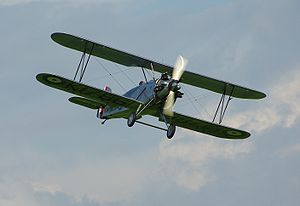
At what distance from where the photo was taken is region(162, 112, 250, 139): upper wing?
134 feet

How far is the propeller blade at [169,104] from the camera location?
37.6 m

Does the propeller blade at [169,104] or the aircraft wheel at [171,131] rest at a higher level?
the propeller blade at [169,104]

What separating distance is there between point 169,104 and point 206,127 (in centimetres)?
466

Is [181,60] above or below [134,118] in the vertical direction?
above

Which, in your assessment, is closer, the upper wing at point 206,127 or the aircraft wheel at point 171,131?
the aircraft wheel at point 171,131

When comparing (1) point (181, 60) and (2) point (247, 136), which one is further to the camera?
(2) point (247, 136)

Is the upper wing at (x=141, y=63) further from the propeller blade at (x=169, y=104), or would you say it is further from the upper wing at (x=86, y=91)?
the propeller blade at (x=169, y=104)

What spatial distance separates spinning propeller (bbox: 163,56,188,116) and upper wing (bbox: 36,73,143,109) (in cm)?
135

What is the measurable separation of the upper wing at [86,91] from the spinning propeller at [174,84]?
4.43ft

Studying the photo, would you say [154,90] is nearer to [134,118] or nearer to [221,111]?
[134,118]

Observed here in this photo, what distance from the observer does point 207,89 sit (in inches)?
1700

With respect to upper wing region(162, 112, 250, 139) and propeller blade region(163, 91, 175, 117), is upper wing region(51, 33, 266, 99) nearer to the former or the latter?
upper wing region(162, 112, 250, 139)

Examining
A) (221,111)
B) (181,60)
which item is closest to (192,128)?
(221,111)

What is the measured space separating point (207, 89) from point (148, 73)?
3.82 meters
